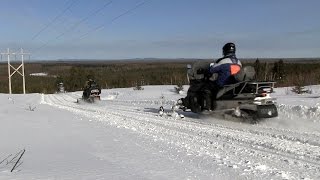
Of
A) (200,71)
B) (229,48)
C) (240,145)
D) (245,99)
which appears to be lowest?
(240,145)

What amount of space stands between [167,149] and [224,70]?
4790 millimetres

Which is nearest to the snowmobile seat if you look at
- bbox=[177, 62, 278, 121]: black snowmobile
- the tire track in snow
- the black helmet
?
bbox=[177, 62, 278, 121]: black snowmobile

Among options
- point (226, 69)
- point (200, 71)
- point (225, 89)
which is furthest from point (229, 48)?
point (200, 71)

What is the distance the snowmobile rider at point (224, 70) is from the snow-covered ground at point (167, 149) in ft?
2.92

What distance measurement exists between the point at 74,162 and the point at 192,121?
592cm

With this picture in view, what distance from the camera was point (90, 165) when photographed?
5.54 meters

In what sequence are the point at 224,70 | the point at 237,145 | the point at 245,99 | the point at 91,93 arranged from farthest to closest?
the point at 91,93, the point at 224,70, the point at 245,99, the point at 237,145

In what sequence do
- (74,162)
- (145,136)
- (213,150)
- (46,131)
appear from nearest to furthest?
(74,162)
(213,150)
(145,136)
(46,131)

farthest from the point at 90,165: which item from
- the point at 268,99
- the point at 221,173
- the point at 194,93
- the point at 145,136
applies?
the point at 194,93

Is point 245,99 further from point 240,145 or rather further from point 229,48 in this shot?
point 240,145

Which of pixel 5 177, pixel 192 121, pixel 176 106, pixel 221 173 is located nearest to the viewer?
pixel 5 177

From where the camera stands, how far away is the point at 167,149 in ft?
22.5

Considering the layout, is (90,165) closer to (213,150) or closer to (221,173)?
(221,173)

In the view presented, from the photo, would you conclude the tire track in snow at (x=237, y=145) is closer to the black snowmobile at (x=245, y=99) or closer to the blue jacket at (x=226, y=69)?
the black snowmobile at (x=245, y=99)
